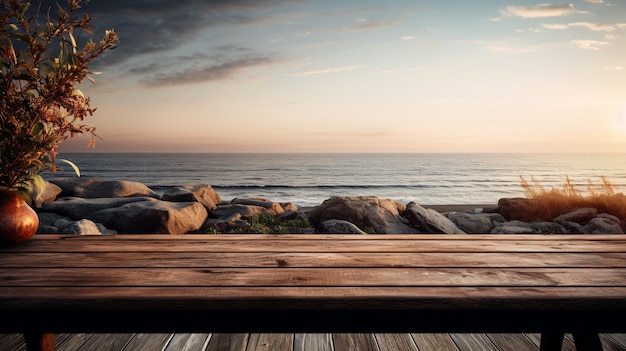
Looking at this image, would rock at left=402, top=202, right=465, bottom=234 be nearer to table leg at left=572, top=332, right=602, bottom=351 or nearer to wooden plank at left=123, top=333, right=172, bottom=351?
wooden plank at left=123, top=333, right=172, bottom=351

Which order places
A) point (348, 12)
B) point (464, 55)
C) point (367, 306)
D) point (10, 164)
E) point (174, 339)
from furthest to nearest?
point (464, 55)
point (348, 12)
point (174, 339)
point (10, 164)
point (367, 306)

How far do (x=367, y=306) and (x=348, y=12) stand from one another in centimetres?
810

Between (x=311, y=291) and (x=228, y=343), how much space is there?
1.61 meters

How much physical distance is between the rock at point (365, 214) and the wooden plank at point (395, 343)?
3611 mm

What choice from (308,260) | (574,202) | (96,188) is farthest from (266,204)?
(308,260)

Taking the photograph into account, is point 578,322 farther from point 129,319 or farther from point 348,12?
point 348,12

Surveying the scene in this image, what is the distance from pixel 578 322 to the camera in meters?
1.08

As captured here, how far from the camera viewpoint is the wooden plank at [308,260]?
1338 millimetres

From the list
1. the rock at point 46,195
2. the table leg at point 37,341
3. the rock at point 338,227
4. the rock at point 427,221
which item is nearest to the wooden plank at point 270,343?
the table leg at point 37,341

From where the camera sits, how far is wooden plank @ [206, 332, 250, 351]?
2328mm

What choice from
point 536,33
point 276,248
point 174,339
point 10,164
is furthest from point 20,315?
point 536,33

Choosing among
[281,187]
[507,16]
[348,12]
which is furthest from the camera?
[281,187]

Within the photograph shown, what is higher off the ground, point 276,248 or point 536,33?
point 536,33

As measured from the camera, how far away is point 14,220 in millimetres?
1547
